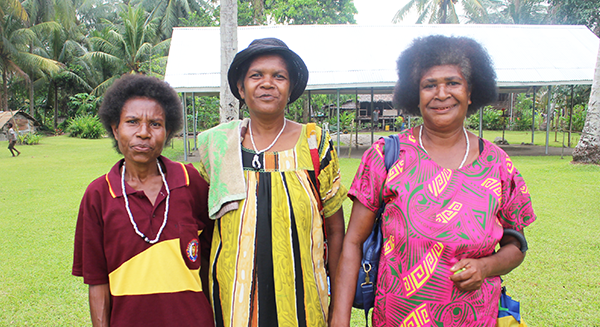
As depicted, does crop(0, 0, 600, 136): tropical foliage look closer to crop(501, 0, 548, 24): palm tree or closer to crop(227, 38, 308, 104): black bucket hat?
crop(501, 0, 548, 24): palm tree

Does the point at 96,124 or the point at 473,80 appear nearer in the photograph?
the point at 473,80

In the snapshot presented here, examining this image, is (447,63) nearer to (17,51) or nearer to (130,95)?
(130,95)

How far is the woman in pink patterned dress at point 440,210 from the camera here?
1.54 meters

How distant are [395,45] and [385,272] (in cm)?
1384

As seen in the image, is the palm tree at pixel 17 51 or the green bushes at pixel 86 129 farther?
the green bushes at pixel 86 129

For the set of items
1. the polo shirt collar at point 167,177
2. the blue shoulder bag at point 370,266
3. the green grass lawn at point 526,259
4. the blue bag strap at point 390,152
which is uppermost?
the blue bag strap at point 390,152

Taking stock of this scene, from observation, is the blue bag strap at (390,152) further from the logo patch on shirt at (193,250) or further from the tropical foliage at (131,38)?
the tropical foliage at (131,38)

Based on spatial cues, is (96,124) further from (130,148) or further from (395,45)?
(130,148)

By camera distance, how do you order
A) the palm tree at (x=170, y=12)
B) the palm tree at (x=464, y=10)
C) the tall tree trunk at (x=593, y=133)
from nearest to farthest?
the tall tree trunk at (x=593, y=133) → the palm tree at (x=464, y=10) → the palm tree at (x=170, y=12)

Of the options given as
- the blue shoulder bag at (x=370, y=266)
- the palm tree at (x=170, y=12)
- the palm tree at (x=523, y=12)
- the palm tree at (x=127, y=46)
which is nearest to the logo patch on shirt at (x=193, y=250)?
the blue shoulder bag at (x=370, y=266)

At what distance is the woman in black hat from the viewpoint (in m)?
1.73

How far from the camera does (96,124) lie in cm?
2520

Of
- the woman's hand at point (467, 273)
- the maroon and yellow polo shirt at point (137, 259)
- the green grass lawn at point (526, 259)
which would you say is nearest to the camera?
the woman's hand at point (467, 273)

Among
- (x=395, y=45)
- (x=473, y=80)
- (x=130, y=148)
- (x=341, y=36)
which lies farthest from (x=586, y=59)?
(x=130, y=148)
